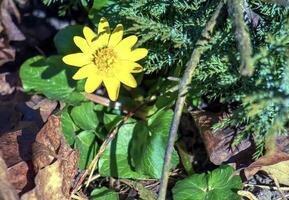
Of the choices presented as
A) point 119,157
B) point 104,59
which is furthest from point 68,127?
point 104,59

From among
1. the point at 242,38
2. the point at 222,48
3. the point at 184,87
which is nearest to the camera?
the point at 242,38

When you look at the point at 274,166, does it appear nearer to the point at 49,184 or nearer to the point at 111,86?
the point at 111,86

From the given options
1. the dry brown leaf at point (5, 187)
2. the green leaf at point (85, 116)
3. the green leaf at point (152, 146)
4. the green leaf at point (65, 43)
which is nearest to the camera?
the dry brown leaf at point (5, 187)

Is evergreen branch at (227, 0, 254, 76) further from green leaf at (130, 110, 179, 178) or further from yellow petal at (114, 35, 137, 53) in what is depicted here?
green leaf at (130, 110, 179, 178)

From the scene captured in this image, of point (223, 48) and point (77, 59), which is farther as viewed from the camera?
point (77, 59)

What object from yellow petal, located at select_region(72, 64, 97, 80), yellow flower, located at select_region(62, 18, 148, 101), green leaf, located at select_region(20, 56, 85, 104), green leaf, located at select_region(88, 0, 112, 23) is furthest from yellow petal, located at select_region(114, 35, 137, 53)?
green leaf, located at select_region(20, 56, 85, 104)

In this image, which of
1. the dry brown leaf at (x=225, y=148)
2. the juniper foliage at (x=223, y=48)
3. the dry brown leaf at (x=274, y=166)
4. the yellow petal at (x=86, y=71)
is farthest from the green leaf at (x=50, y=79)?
the dry brown leaf at (x=274, y=166)

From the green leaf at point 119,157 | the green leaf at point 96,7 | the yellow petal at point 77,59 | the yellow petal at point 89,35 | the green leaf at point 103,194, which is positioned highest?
the green leaf at point 96,7

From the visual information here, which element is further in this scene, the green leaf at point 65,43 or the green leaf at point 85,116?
the green leaf at point 65,43

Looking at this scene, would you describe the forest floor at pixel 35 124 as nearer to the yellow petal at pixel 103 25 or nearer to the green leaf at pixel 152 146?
the green leaf at pixel 152 146
